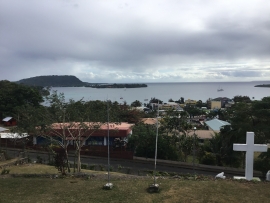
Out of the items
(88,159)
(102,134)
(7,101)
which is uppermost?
(7,101)

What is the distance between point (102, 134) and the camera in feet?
→ 76.2

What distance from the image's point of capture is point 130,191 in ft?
25.8

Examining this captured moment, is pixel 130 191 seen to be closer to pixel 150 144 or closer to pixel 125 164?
pixel 125 164

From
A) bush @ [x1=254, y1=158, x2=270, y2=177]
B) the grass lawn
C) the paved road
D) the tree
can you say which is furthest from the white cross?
the tree

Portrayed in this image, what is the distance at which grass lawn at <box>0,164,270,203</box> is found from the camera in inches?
285

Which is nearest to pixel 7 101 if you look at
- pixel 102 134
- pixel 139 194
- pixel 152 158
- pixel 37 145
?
pixel 37 145

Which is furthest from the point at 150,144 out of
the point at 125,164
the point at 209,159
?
the point at 209,159

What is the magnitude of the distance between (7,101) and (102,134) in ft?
58.1

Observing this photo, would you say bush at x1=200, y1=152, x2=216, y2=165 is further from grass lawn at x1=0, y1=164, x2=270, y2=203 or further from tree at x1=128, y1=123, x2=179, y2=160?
grass lawn at x1=0, y1=164, x2=270, y2=203

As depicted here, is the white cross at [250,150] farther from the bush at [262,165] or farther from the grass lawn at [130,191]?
the bush at [262,165]

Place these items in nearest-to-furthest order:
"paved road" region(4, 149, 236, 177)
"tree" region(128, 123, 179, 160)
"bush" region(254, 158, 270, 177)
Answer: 1. "bush" region(254, 158, 270, 177)
2. "paved road" region(4, 149, 236, 177)
3. "tree" region(128, 123, 179, 160)

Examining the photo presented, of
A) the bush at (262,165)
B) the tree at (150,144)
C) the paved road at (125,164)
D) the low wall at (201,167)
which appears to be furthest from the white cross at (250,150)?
the tree at (150,144)

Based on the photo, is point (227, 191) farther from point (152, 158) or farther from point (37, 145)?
point (37, 145)

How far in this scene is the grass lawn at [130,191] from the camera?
725cm
